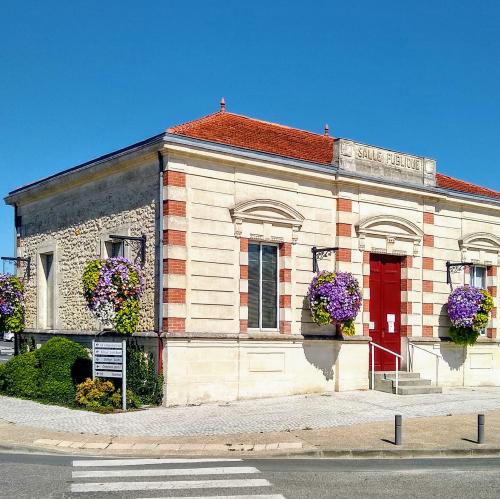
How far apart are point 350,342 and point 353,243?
253 cm

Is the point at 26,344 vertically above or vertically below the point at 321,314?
below

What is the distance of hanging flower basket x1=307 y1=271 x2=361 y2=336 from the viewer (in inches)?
675

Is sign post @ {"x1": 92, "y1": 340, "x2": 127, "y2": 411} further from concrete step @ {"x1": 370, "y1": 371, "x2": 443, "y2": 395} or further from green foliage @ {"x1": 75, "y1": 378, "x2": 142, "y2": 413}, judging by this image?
concrete step @ {"x1": 370, "y1": 371, "x2": 443, "y2": 395}

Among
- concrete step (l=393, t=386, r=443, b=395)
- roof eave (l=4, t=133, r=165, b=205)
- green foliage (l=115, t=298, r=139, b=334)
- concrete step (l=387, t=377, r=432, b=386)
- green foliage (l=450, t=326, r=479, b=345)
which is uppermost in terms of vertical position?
roof eave (l=4, t=133, r=165, b=205)

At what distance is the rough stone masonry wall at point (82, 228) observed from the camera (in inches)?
653

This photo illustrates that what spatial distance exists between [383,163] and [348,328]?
15.3 ft

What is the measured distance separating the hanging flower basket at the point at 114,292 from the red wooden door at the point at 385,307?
21.7 feet

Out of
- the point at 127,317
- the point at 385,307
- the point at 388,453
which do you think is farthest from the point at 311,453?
the point at 385,307

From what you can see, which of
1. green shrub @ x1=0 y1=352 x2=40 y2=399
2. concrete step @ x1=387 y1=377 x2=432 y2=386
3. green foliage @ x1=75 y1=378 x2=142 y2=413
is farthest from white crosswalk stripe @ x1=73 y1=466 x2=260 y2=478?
concrete step @ x1=387 y1=377 x2=432 y2=386

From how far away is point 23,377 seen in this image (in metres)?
17.8

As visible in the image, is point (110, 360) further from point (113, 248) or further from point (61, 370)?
point (113, 248)

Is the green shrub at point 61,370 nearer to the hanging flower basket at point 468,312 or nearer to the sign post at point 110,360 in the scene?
the sign post at point 110,360

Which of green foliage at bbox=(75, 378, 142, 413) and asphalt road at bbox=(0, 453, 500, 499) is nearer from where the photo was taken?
asphalt road at bbox=(0, 453, 500, 499)

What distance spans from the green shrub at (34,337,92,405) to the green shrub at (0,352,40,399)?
0.27 metres
